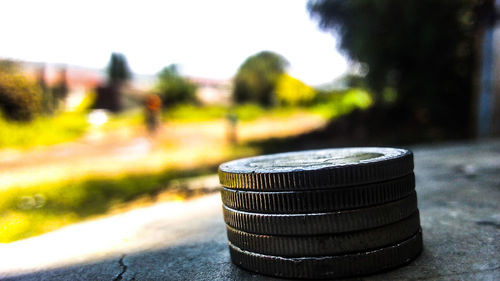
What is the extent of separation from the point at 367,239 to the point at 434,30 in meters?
8.15

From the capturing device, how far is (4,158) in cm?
1195

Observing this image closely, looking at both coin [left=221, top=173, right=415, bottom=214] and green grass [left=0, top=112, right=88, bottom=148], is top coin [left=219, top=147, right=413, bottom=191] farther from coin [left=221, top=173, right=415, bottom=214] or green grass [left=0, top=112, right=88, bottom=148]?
green grass [left=0, top=112, right=88, bottom=148]

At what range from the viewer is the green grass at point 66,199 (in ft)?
15.1

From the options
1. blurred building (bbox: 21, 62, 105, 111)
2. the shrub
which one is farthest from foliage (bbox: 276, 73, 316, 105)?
blurred building (bbox: 21, 62, 105, 111)

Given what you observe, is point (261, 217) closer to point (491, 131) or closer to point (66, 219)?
point (66, 219)

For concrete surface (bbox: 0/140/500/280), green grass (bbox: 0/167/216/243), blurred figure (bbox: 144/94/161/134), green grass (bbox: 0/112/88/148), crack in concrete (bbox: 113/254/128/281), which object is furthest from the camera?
blurred figure (bbox: 144/94/161/134)

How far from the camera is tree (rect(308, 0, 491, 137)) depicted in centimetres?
892

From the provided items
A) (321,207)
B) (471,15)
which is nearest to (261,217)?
(321,207)

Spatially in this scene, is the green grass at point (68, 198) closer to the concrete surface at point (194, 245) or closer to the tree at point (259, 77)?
the concrete surface at point (194, 245)

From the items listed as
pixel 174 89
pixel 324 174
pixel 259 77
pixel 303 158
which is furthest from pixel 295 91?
pixel 324 174

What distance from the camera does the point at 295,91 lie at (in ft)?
102

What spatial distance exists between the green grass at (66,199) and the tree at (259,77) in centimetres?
2921

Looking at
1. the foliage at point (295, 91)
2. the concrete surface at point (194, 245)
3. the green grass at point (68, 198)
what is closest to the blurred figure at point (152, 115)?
the green grass at point (68, 198)

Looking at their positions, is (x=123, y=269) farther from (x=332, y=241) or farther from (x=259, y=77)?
(x=259, y=77)
